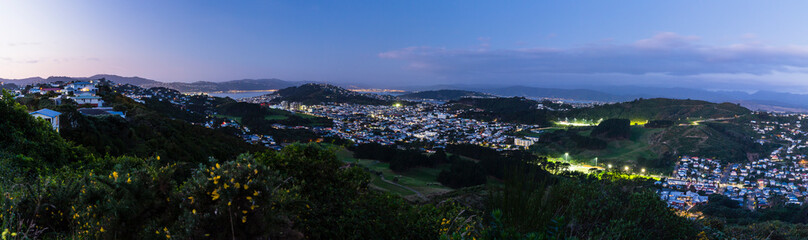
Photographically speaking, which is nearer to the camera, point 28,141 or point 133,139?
point 28,141

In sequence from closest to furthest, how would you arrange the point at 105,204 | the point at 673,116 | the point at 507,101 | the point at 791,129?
the point at 105,204 < the point at 791,129 < the point at 673,116 < the point at 507,101

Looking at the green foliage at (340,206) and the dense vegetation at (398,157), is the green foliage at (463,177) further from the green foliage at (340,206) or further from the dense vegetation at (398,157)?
the green foliage at (340,206)

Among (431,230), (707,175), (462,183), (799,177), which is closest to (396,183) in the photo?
(462,183)

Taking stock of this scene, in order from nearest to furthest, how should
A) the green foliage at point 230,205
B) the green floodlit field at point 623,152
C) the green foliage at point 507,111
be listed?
the green foliage at point 230,205, the green floodlit field at point 623,152, the green foliage at point 507,111

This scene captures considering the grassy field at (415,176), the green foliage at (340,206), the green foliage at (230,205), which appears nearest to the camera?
the green foliage at (230,205)

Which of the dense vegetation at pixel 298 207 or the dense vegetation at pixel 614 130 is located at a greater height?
the dense vegetation at pixel 298 207

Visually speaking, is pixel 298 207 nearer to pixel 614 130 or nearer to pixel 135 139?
pixel 135 139

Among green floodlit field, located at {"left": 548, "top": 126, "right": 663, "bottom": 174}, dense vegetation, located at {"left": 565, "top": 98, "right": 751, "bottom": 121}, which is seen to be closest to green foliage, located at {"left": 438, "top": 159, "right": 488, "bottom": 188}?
green floodlit field, located at {"left": 548, "top": 126, "right": 663, "bottom": 174}

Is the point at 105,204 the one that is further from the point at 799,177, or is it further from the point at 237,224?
the point at 799,177

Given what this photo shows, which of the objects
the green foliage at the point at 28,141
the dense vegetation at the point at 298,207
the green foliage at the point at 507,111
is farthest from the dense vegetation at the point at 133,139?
the green foliage at the point at 507,111

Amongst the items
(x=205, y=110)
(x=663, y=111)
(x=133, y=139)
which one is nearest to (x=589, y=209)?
(x=133, y=139)

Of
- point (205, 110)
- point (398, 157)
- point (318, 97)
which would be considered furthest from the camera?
point (318, 97)
